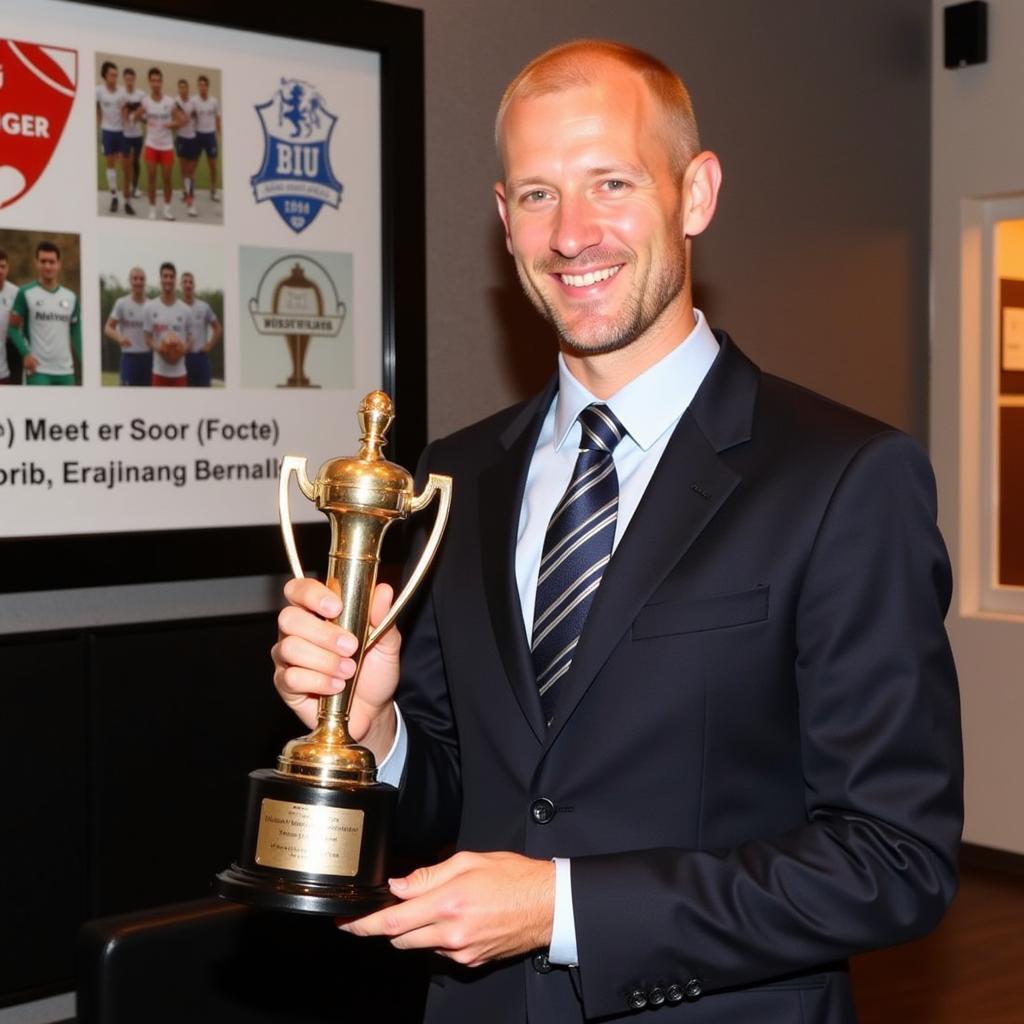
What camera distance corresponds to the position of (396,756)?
5.64ft

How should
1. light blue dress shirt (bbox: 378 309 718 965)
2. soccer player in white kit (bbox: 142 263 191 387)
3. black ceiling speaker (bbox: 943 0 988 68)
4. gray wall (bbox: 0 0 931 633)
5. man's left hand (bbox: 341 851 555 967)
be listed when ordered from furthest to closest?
black ceiling speaker (bbox: 943 0 988 68) → gray wall (bbox: 0 0 931 633) → soccer player in white kit (bbox: 142 263 191 387) → light blue dress shirt (bbox: 378 309 718 965) → man's left hand (bbox: 341 851 555 967)

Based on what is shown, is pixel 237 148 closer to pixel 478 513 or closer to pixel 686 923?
pixel 478 513

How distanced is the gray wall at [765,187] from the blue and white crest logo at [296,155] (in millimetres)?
315

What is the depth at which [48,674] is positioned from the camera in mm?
3041

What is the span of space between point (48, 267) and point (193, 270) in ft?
1.06

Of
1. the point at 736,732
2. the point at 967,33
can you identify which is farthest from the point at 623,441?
the point at 967,33

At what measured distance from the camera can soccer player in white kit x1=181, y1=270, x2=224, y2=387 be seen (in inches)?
125

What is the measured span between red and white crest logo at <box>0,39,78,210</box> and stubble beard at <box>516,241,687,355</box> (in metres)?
1.67

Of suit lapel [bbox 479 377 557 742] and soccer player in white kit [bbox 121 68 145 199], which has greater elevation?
soccer player in white kit [bbox 121 68 145 199]

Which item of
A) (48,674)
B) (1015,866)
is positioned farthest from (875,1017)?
(48,674)

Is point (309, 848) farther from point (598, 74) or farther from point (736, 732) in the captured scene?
point (598, 74)

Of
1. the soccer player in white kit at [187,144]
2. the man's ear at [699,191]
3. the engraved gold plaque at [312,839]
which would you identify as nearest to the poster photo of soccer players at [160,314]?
the soccer player in white kit at [187,144]

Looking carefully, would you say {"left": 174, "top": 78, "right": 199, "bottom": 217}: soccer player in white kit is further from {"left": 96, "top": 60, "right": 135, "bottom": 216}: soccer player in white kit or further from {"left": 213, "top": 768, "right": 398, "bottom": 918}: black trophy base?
{"left": 213, "top": 768, "right": 398, "bottom": 918}: black trophy base

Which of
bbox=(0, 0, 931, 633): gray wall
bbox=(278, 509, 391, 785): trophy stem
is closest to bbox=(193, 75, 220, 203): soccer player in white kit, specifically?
bbox=(0, 0, 931, 633): gray wall
